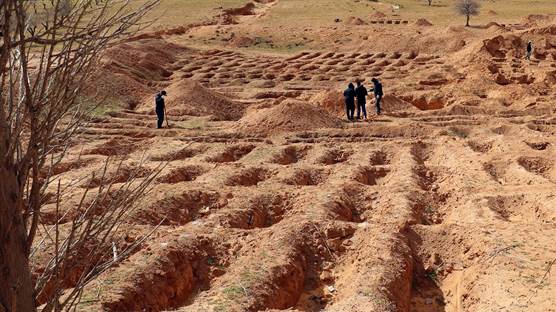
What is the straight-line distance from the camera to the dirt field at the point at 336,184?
7672 mm

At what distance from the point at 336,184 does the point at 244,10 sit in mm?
42655

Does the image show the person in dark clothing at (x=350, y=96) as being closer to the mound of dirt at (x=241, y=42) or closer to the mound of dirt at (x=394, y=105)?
the mound of dirt at (x=394, y=105)

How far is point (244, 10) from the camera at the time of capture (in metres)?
51.6

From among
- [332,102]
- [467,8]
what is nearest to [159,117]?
[332,102]

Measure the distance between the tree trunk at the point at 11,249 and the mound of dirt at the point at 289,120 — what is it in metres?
13.8

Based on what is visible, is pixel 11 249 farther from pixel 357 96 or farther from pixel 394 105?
pixel 394 105

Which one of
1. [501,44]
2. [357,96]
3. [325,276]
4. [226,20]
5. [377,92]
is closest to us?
[325,276]

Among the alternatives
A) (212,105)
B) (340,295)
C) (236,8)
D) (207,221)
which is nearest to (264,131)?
(212,105)

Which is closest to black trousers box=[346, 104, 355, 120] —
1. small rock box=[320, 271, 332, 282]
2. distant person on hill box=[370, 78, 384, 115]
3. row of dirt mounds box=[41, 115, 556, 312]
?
distant person on hill box=[370, 78, 384, 115]

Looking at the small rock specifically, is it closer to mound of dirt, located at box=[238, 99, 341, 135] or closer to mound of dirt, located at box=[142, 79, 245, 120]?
mound of dirt, located at box=[238, 99, 341, 135]

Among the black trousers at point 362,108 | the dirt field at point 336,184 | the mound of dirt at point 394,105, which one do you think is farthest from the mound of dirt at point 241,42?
the black trousers at point 362,108

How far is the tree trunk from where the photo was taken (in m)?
2.90

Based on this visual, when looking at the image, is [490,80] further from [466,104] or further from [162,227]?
[162,227]

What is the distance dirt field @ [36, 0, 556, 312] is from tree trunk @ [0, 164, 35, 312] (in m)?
0.70
